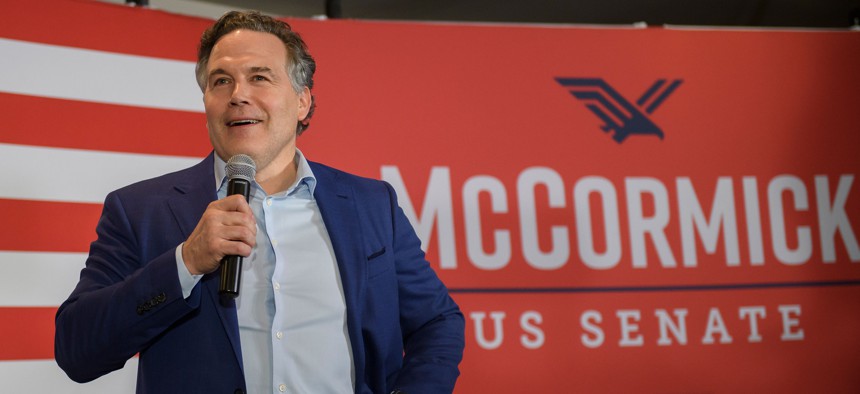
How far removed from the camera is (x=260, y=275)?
1.69m

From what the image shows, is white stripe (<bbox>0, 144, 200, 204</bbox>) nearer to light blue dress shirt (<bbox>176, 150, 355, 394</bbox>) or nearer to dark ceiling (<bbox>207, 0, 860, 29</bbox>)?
light blue dress shirt (<bbox>176, 150, 355, 394</bbox>)

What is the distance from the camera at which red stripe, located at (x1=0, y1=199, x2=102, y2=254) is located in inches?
108

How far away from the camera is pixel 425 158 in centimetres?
315

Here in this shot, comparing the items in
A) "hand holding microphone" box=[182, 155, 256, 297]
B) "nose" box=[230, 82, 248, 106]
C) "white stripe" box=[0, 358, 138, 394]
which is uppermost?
"nose" box=[230, 82, 248, 106]

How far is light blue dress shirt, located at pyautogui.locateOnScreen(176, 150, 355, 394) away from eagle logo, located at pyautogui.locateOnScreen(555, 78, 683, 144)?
172 cm

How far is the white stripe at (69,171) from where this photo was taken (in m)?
2.77

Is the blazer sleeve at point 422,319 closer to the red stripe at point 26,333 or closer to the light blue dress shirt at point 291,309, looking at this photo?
the light blue dress shirt at point 291,309

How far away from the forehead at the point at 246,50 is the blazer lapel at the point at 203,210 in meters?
0.20

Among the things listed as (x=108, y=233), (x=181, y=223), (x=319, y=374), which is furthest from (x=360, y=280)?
(x=108, y=233)

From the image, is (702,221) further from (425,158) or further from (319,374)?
(319,374)

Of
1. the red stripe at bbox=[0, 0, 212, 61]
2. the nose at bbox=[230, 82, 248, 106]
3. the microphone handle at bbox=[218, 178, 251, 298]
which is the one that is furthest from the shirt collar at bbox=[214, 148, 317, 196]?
the red stripe at bbox=[0, 0, 212, 61]

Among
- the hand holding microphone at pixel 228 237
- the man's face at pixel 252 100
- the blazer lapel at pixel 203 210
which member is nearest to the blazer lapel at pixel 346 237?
the man's face at pixel 252 100

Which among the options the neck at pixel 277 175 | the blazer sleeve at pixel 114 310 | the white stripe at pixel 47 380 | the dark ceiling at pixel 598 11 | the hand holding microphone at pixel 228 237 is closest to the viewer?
the hand holding microphone at pixel 228 237

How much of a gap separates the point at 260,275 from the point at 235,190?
0.23 m
